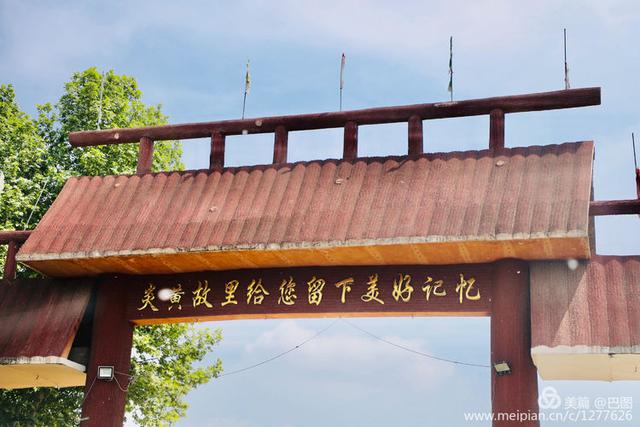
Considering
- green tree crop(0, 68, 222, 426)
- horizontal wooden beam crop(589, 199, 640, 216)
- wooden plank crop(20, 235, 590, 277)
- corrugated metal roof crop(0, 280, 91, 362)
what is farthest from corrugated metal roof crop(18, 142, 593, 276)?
green tree crop(0, 68, 222, 426)

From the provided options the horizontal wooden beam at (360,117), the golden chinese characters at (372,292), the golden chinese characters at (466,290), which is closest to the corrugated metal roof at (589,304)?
the golden chinese characters at (466,290)

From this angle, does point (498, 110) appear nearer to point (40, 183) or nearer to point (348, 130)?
point (348, 130)

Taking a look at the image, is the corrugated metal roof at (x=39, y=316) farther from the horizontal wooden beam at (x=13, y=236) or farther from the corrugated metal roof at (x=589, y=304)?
the corrugated metal roof at (x=589, y=304)

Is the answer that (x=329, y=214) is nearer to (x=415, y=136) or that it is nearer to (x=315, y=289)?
(x=315, y=289)

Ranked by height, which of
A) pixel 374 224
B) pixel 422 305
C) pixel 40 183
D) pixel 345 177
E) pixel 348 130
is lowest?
pixel 422 305

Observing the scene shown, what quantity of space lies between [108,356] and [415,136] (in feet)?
16.6

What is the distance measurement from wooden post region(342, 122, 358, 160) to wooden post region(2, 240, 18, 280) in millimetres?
5305

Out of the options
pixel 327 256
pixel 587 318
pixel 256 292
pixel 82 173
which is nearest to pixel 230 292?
pixel 256 292

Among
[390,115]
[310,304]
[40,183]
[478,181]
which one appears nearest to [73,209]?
[310,304]

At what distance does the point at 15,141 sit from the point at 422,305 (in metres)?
11.5

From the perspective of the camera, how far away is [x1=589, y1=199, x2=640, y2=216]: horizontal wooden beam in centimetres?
1107

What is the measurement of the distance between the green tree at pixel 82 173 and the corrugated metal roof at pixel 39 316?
15.1 ft

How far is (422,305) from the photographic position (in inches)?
450

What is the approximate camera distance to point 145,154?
13.7 meters
